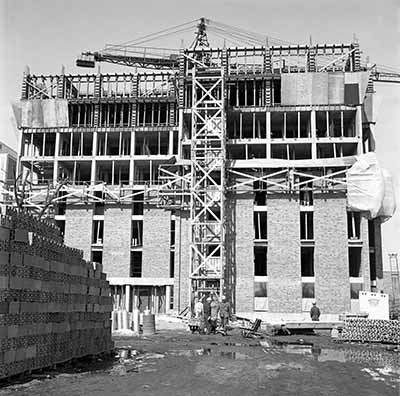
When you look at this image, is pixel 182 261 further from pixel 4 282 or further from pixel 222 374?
pixel 4 282

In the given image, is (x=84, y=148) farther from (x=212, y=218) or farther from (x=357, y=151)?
(x=357, y=151)

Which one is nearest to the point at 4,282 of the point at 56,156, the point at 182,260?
the point at 182,260

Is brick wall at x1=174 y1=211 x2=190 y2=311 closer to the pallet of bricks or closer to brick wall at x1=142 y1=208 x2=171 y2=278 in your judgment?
brick wall at x1=142 y1=208 x2=171 y2=278

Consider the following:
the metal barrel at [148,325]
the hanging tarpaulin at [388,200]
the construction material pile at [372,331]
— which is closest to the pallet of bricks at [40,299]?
the construction material pile at [372,331]

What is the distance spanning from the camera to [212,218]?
135 ft

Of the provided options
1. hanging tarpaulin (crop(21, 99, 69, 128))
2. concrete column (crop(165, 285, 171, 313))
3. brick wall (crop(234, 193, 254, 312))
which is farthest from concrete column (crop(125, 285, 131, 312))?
hanging tarpaulin (crop(21, 99, 69, 128))

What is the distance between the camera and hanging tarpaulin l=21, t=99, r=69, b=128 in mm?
43938

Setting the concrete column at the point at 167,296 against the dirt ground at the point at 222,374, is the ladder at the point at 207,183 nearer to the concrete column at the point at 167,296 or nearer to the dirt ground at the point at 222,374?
the concrete column at the point at 167,296

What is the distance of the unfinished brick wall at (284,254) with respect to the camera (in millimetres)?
38469

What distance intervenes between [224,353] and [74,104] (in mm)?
32028

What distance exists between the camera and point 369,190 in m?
38.2

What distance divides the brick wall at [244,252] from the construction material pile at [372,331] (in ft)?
57.1

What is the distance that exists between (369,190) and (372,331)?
62.1ft

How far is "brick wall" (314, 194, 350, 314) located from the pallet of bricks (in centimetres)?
2614
